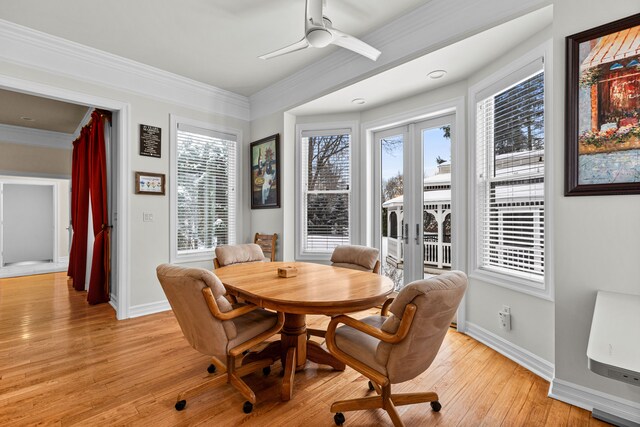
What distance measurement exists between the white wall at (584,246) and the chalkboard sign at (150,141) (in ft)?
13.1

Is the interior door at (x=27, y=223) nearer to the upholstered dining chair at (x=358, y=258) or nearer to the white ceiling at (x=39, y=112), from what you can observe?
the white ceiling at (x=39, y=112)

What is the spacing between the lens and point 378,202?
4109 mm

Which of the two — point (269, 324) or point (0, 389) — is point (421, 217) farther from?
point (0, 389)

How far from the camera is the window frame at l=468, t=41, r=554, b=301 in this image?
88.2 inches

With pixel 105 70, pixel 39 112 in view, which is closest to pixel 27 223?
pixel 39 112

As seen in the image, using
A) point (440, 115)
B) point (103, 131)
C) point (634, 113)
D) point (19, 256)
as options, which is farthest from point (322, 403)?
point (19, 256)

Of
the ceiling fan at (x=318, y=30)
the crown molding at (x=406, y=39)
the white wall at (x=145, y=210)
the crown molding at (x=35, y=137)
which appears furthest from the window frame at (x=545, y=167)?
the crown molding at (x=35, y=137)

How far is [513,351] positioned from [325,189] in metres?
2.75

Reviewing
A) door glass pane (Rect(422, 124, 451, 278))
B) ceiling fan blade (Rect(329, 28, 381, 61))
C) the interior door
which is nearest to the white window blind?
ceiling fan blade (Rect(329, 28, 381, 61))

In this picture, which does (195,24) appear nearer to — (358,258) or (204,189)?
(204,189)

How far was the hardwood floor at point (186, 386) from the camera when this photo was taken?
1.82 metres

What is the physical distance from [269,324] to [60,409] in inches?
53.9

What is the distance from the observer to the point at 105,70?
3.44 m

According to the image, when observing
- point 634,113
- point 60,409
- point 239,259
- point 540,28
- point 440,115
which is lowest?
point 60,409
